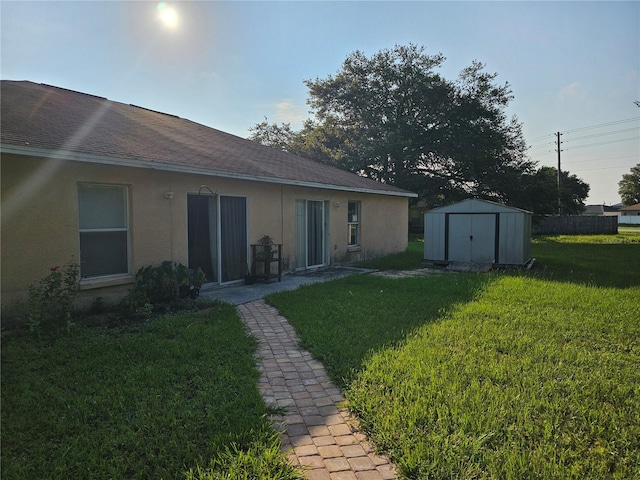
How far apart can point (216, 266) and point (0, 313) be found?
3690 mm

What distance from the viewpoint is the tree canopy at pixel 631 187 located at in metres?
65.0

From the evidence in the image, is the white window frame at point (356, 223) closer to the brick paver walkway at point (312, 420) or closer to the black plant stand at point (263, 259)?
the black plant stand at point (263, 259)

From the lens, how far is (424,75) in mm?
26453

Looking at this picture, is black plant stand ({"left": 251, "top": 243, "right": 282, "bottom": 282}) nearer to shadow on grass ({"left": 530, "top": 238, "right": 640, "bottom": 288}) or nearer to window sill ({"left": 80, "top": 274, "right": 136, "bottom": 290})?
window sill ({"left": 80, "top": 274, "right": 136, "bottom": 290})

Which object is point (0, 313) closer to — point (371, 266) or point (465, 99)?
point (371, 266)

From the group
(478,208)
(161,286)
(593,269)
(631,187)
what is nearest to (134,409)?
(161,286)

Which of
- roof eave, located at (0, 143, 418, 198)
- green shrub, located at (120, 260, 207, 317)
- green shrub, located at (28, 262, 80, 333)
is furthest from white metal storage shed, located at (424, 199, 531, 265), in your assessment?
green shrub, located at (28, 262, 80, 333)

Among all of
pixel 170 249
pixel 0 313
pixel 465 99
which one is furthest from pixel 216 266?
pixel 465 99

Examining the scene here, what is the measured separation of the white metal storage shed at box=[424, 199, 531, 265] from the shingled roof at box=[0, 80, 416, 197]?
2982 millimetres

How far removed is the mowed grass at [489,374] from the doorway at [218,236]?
1.68 meters

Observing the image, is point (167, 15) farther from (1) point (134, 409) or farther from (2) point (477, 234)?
(2) point (477, 234)

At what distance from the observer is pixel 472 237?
11789 millimetres

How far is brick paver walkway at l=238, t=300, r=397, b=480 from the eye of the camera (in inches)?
98.6

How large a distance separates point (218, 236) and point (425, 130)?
21.4 meters
